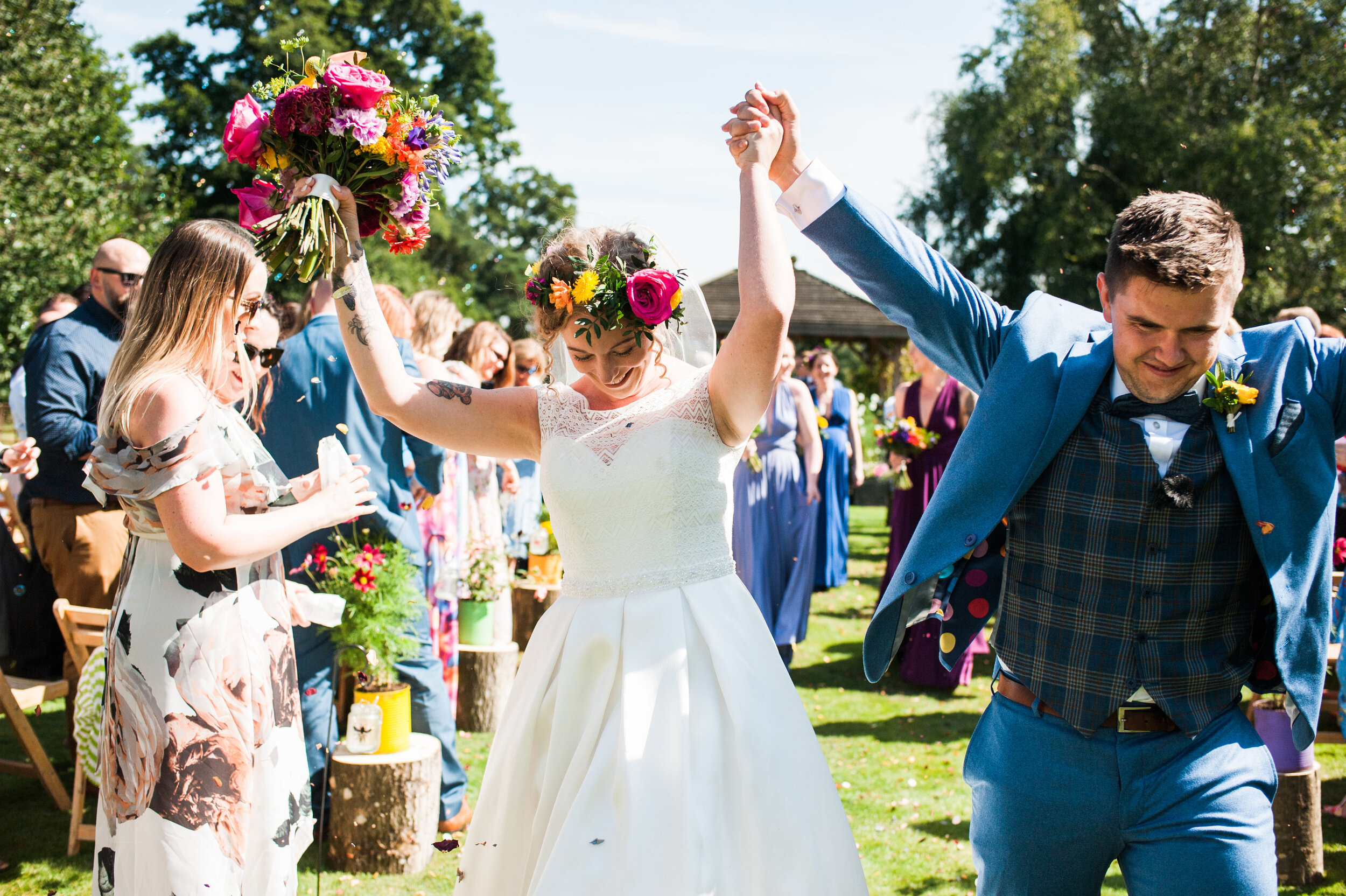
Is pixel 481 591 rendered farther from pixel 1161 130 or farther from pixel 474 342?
pixel 1161 130

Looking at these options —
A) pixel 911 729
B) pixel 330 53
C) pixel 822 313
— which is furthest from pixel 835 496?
pixel 330 53

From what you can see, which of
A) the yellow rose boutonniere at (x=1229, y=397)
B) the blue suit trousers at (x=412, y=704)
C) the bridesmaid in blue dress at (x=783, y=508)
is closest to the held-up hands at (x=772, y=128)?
the yellow rose boutonniere at (x=1229, y=397)

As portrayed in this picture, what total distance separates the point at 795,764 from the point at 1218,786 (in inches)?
34.4

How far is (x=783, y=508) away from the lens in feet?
24.4

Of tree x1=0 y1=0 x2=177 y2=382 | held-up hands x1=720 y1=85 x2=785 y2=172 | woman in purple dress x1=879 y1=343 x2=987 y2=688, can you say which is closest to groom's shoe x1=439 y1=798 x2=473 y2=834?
held-up hands x1=720 y1=85 x2=785 y2=172

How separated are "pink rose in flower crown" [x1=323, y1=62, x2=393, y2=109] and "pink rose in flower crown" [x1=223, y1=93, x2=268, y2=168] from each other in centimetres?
19

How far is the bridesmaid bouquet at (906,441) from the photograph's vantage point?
7.03m

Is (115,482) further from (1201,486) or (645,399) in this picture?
(1201,486)

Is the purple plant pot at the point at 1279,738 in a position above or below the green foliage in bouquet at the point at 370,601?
below

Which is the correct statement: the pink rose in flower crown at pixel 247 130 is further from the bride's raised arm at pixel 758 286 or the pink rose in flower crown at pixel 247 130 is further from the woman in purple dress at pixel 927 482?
the woman in purple dress at pixel 927 482

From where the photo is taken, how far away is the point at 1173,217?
201 centimetres

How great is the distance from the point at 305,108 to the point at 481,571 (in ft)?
13.8

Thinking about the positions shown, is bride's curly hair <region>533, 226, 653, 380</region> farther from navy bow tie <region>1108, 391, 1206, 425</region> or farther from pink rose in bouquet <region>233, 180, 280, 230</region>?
navy bow tie <region>1108, 391, 1206, 425</region>

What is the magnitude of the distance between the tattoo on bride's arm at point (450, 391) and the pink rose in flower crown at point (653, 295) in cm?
50
